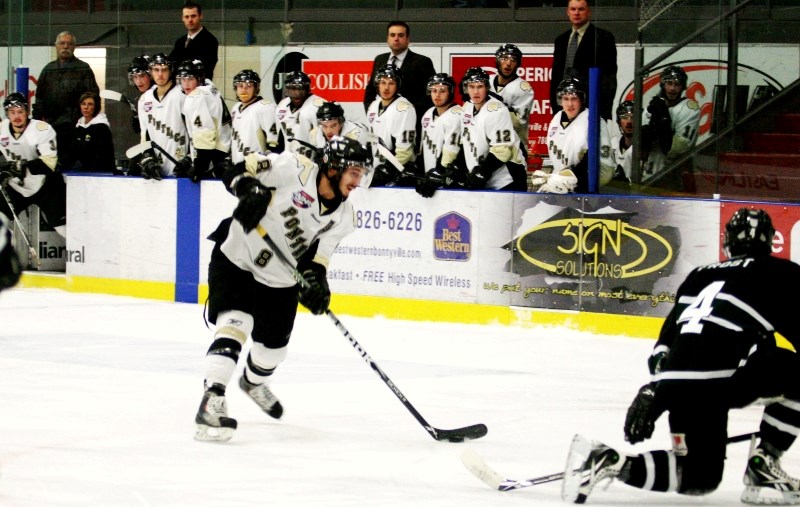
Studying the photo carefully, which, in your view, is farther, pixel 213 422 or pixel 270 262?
pixel 270 262

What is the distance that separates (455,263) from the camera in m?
8.45

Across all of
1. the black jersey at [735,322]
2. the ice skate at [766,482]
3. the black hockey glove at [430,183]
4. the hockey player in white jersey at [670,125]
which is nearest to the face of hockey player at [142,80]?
the black hockey glove at [430,183]

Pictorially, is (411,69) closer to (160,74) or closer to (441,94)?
(441,94)

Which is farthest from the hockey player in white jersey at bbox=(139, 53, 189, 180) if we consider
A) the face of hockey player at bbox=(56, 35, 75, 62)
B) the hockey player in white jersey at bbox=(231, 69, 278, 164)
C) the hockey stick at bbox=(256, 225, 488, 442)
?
the hockey stick at bbox=(256, 225, 488, 442)

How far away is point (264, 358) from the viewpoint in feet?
17.8

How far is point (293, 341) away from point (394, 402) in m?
1.93

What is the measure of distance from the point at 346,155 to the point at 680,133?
343 centimetres

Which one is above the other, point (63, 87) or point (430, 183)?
point (63, 87)

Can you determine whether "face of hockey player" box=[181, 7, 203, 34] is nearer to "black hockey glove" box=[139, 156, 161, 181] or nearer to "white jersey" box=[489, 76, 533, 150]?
"black hockey glove" box=[139, 156, 161, 181]

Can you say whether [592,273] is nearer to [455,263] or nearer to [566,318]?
[566,318]

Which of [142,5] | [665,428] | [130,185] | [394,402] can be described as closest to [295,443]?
[394,402]

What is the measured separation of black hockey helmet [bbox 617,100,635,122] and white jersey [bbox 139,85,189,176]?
3261 mm

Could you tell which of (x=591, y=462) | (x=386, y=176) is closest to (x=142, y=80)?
(x=386, y=176)

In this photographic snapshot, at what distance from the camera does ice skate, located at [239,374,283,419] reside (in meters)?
Result: 5.44
